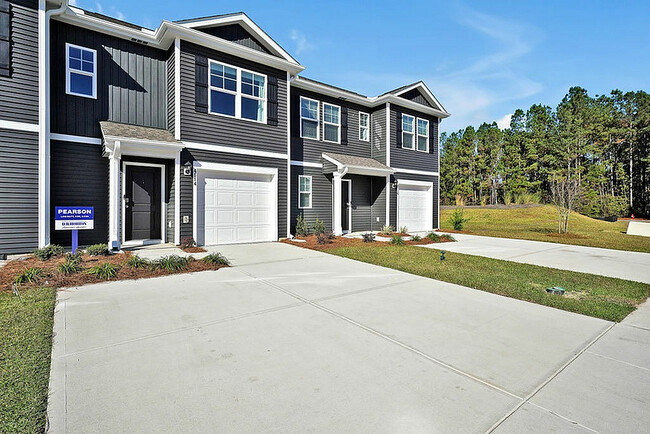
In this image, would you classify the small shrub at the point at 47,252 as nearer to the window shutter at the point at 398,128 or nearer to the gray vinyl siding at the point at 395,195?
the gray vinyl siding at the point at 395,195

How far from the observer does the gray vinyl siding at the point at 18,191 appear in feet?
23.8

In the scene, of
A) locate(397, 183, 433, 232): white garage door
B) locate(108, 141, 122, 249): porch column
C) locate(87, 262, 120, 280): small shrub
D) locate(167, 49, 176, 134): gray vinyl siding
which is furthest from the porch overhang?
locate(87, 262, 120, 280): small shrub

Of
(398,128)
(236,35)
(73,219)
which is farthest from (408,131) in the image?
(73,219)

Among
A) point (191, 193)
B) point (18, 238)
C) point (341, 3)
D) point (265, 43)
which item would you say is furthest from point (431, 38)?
Result: point (18, 238)

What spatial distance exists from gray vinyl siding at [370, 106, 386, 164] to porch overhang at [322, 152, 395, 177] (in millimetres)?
597

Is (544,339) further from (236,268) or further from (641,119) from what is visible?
(641,119)

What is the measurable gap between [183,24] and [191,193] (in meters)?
4.48

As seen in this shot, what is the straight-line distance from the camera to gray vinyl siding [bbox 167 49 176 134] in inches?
360

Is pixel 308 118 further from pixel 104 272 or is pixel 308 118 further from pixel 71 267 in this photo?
pixel 71 267

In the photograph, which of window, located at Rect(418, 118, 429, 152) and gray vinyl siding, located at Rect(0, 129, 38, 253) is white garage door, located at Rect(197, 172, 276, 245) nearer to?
gray vinyl siding, located at Rect(0, 129, 38, 253)

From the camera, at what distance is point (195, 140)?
9.30 meters

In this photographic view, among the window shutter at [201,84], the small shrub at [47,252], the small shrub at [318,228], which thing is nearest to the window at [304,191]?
the small shrub at [318,228]

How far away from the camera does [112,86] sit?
8875 millimetres

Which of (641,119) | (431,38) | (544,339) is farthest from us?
(641,119)
